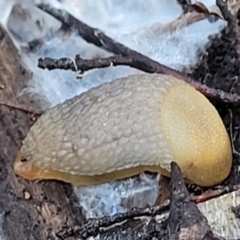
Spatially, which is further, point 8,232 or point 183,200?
point 8,232

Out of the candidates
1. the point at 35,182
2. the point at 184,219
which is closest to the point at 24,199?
the point at 35,182

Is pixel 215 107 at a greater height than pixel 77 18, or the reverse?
pixel 77 18

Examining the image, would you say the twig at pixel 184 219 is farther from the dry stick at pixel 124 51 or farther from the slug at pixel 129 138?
the dry stick at pixel 124 51

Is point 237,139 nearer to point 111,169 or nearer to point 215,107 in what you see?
point 215,107

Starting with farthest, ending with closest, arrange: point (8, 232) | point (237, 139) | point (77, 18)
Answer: point (77, 18)
point (237, 139)
point (8, 232)

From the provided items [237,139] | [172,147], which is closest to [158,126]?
[172,147]

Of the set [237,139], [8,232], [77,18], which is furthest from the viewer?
[77,18]

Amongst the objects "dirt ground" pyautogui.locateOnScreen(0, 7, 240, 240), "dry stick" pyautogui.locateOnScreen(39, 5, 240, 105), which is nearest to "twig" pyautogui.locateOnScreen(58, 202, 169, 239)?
"dirt ground" pyautogui.locateOnScreen(0, 7, 240, 240)

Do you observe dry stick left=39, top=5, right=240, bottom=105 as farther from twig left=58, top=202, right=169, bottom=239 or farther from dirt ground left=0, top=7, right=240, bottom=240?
twig left=58, top=202, right=169, bottom=239
